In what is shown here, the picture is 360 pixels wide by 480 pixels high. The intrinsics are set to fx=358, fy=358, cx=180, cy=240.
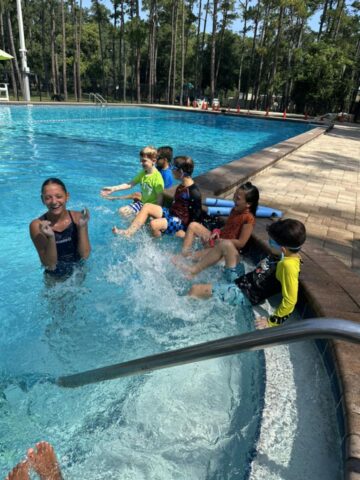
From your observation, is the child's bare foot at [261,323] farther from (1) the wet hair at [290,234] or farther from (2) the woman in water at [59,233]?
(2) the woman in water at [59,233]

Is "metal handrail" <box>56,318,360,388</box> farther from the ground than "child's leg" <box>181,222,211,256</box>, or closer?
farther from the ground

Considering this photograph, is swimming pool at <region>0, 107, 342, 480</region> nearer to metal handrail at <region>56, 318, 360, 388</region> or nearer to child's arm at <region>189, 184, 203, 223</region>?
child's arm at <region>189, 184, 203, 223</region>

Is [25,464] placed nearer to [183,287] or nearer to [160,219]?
[183,287]

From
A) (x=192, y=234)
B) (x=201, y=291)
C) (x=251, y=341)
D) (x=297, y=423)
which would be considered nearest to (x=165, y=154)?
(x=192, y=234)

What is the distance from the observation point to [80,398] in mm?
2729

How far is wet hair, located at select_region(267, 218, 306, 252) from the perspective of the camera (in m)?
2.89

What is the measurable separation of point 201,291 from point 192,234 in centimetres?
118

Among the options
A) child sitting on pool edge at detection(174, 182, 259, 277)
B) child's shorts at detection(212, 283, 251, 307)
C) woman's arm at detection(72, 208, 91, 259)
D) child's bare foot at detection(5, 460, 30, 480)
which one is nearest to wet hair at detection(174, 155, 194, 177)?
child sitting on pool edge at detection(174, 182, 259, 277)

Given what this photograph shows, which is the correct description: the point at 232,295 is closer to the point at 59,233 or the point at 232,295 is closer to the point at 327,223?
the point at 59,233

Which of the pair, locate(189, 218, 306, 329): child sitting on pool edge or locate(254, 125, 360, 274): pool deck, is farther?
locate(254, 125, 360, 274): pool deck

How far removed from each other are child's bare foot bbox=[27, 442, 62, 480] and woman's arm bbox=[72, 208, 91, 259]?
151 cm

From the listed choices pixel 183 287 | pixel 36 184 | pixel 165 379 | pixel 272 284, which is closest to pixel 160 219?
pixel 183 287

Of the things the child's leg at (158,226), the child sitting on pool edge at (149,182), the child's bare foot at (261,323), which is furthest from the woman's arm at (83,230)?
the child sitting on pool edge at (149,182)

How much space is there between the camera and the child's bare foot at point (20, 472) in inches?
67.3
